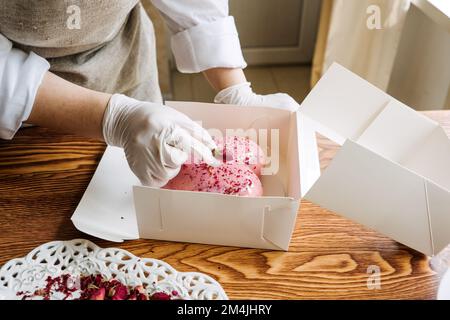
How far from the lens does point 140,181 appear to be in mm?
951

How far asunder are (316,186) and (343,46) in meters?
1.64

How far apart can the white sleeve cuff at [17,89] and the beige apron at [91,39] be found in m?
0.08

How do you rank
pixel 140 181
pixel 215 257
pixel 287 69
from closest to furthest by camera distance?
pixel 215 257 → pixel 140 181 → pixel 287 69

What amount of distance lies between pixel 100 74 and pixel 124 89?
144mm

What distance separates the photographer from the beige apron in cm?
95

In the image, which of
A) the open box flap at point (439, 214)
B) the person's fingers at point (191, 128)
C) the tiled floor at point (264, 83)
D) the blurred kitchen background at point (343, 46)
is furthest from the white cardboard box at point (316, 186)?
the tiled floor at point (264, 83)

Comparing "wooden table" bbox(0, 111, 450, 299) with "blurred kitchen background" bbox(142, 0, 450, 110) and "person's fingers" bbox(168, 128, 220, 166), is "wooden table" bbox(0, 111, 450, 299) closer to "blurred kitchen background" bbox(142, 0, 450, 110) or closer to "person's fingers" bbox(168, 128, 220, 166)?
"person's fingers" bbox(168, 128, 220, 166)

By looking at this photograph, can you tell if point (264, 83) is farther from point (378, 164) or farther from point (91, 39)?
point (378, 164)

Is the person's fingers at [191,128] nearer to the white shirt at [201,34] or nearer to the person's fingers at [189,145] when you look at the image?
the person's fingers at [189,145]

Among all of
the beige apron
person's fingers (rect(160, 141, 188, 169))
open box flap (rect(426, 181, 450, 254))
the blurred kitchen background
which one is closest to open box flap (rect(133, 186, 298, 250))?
person's fingers (rect(160, 141, 188, 169))

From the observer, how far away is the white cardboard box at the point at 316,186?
753 millimetres

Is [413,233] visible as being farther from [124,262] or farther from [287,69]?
[287,69]

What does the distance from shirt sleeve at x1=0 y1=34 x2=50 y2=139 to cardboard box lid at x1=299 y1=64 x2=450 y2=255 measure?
57cm
